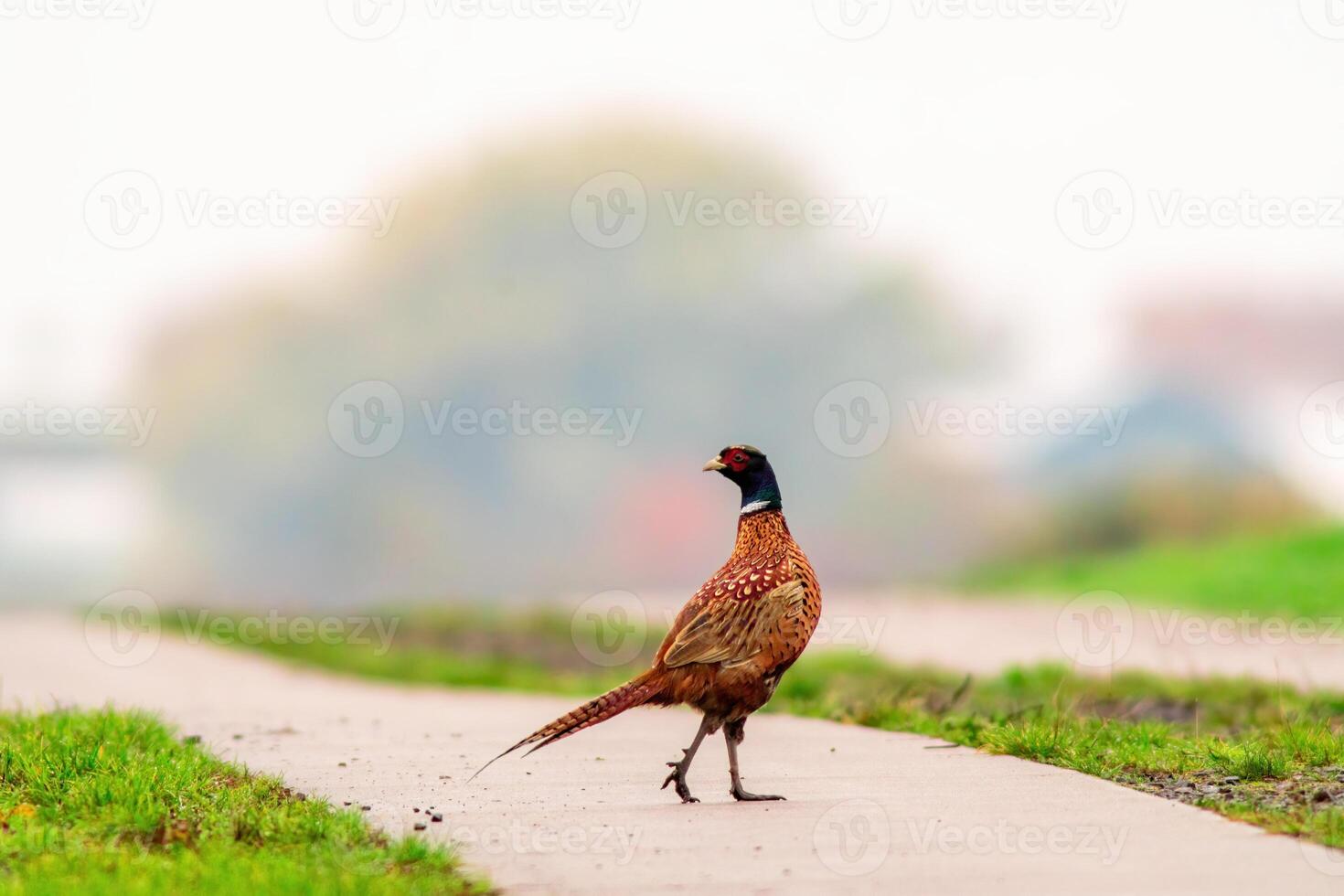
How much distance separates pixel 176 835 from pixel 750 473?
3.72 m

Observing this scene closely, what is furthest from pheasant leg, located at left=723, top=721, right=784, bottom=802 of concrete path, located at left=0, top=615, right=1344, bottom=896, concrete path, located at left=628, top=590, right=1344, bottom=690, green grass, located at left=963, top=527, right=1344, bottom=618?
green grass, located at left=963, top=527, right=1344, bottom=618

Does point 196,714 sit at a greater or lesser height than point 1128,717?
lesser

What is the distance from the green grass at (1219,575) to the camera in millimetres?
23547

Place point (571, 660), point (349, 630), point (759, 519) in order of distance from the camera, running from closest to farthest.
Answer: point (759, 519)
point (571, 660)
point (349, 630)

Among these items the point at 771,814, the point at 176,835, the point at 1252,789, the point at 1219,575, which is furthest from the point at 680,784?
the point at 1219,575

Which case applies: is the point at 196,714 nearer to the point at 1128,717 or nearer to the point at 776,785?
the point at 776,785

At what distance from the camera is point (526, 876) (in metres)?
7.33

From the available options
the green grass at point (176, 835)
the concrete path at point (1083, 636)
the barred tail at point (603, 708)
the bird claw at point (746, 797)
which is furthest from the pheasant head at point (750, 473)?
the concrete path at point (1083, 636)

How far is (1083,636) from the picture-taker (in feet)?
70.0

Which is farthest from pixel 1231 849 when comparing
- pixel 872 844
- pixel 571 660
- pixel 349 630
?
pixel 349 630

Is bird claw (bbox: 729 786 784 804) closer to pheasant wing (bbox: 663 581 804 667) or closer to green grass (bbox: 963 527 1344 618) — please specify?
pheasant wing (bbox: 663 581 804 667)

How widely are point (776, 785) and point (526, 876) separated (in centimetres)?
265

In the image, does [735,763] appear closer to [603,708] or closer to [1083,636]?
[603,708]

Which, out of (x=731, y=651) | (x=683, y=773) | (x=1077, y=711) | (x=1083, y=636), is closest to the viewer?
(x=731, y=651)
